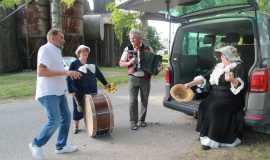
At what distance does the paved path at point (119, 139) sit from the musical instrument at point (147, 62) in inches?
45.9

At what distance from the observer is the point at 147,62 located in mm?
6156

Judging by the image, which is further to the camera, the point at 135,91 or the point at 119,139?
the point at 135,91

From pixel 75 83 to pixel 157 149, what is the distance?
6.29ft

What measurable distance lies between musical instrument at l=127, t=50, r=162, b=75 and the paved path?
1.17m

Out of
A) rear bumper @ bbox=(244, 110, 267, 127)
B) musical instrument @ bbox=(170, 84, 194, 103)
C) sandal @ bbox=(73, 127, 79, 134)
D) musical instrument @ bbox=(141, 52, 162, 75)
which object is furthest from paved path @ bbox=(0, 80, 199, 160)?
musical instrument @ bbox=(141, 52, 162, 75)

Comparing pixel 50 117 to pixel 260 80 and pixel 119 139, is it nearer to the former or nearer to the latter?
pixel 119 139

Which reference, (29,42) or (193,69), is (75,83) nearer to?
(193,69)

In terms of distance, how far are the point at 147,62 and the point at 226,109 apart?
70.1 inches

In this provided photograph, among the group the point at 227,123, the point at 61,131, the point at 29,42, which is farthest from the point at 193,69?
the point at 29,42

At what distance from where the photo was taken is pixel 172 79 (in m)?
6.37

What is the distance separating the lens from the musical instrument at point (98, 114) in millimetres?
5441

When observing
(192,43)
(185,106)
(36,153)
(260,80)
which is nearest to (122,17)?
(192,43)

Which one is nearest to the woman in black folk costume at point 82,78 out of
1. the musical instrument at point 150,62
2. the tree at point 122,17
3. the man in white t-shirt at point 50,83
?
the musical instrument at point 150,62

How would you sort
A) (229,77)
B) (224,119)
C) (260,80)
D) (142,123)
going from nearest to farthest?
(260,80), (229,77), (224,119), (142,123)
